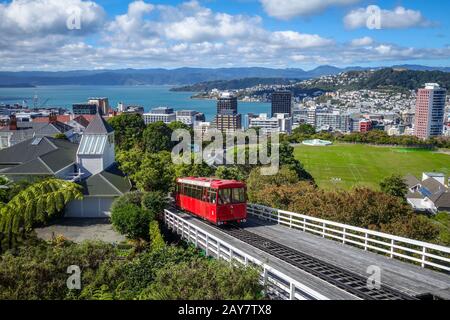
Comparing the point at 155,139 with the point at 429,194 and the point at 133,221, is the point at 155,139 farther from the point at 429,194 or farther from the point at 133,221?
Answer: the point at 133,221

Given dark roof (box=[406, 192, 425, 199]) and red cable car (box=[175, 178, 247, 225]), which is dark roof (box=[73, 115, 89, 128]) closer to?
dark roof (box=[406, 192, 425, 199])

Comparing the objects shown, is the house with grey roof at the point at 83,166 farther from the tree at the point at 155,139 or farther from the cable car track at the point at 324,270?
the tree at the point at 155,139

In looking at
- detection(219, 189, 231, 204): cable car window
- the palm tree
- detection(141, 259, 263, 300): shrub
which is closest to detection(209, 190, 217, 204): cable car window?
detection(219, 189, 231, 204): cable car window

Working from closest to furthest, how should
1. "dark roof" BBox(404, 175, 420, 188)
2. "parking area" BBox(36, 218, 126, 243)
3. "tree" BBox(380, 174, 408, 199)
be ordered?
"parking area" BBox(36, 218, 126, 243) → "tree" BBox(380, 174, 408, 199) → "dark roof" BBox(404, 175, 420, 188)
